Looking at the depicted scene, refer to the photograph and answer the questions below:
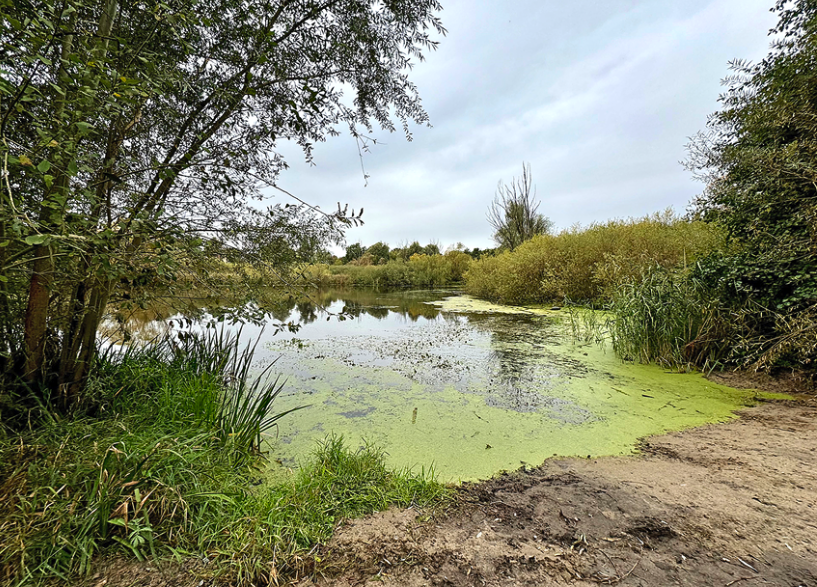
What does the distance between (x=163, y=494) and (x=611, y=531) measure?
5.67ft

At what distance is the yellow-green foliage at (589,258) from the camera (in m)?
7.29

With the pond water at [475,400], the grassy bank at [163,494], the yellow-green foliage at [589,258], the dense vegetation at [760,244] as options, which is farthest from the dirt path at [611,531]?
the yellow-green foliage at [589,258]

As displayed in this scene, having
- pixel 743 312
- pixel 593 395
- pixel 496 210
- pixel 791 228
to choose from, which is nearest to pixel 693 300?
pixel 743 312

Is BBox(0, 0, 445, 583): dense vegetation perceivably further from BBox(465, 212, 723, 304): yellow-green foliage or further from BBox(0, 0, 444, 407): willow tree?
BBox(465, 212, 723, 304): yellow-green foliage

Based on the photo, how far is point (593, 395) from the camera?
10.3ft

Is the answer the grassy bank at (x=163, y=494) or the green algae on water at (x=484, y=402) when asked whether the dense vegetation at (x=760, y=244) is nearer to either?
the green algae on water at (x=484, y=402)

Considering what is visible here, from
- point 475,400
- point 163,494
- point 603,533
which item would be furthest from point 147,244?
point 475,400

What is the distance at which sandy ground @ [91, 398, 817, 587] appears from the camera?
3.64 ft

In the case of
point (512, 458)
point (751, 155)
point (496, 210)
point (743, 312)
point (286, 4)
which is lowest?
point (512, 458)

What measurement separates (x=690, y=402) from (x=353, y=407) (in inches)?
112

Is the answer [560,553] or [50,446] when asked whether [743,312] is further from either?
[50,446]

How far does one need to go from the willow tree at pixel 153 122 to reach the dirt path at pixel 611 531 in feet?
4.26

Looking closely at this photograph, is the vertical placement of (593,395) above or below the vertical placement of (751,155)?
below

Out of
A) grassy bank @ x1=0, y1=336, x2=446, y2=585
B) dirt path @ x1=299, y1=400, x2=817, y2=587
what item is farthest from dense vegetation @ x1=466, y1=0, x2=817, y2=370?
grassy bank @ x1=0, y1=336, x2=446, y2=585
